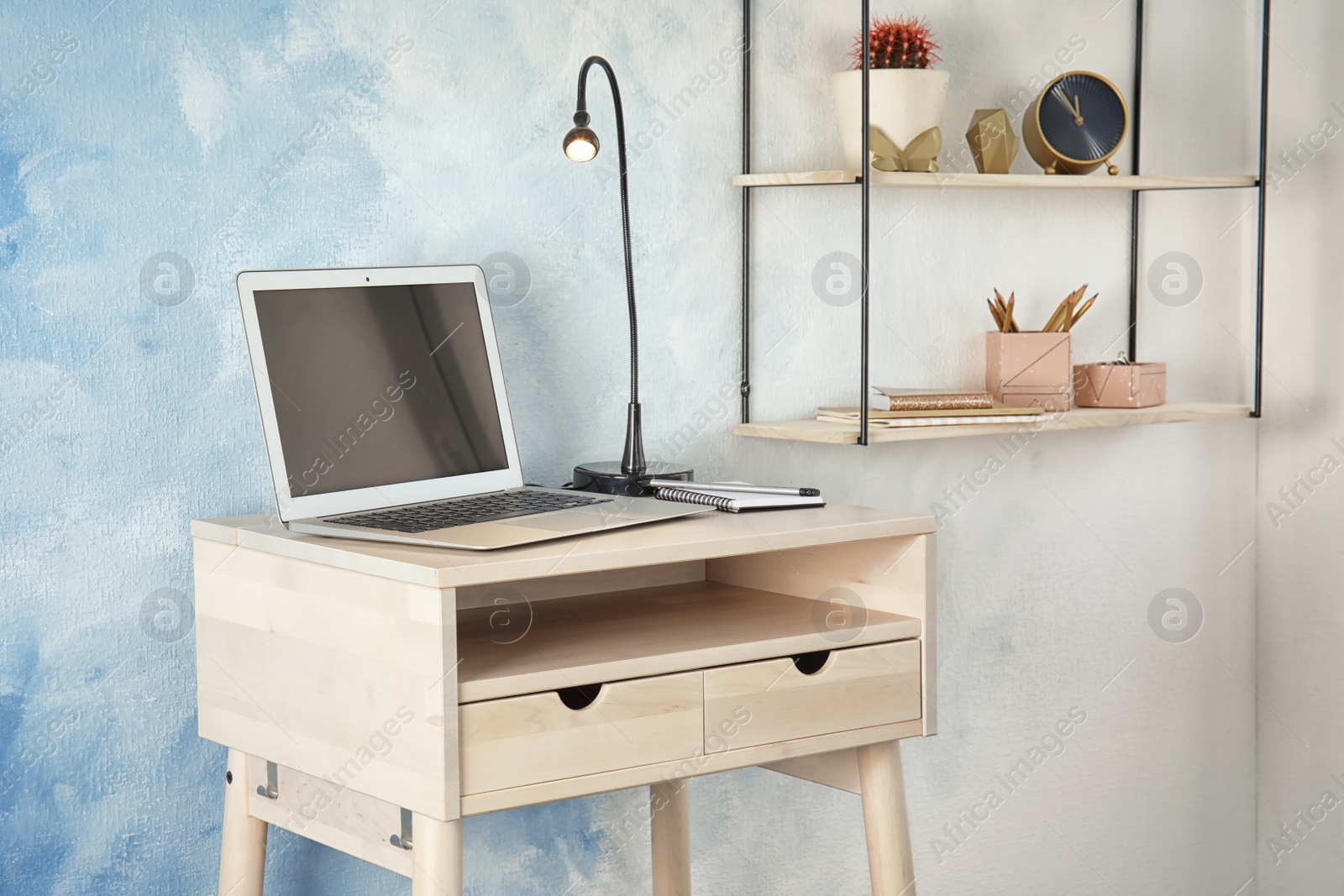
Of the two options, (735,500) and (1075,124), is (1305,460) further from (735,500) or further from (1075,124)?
(735,500)

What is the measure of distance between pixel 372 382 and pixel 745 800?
2.94 ft

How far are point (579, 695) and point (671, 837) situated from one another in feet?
1.67

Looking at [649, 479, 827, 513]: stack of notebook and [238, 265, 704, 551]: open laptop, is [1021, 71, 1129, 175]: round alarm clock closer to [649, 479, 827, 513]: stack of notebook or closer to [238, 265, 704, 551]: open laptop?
[649, 479, 827, 513]: stack of notebook

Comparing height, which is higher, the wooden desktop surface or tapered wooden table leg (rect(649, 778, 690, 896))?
the wooden desktop surface

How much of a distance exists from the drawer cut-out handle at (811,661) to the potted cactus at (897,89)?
0.70 metres

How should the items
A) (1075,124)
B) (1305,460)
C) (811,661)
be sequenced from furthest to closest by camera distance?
1. (1305,460)
2. (1075,124)
3. (811,661)

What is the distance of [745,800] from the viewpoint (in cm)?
195

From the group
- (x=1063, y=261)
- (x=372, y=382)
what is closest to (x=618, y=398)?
(x=372, y=382)

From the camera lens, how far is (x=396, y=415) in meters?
1.46

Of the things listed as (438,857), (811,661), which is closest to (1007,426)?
(811,661)

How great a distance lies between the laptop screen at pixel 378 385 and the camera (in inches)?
54.0

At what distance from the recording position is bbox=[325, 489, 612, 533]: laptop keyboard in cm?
133

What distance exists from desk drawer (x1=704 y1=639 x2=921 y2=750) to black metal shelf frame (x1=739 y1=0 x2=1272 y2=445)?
1.26 ft

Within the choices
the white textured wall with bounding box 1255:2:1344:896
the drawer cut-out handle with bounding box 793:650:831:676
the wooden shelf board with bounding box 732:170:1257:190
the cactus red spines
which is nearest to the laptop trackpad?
the drawer cut-out handle with bounding box 793:650:831:676
